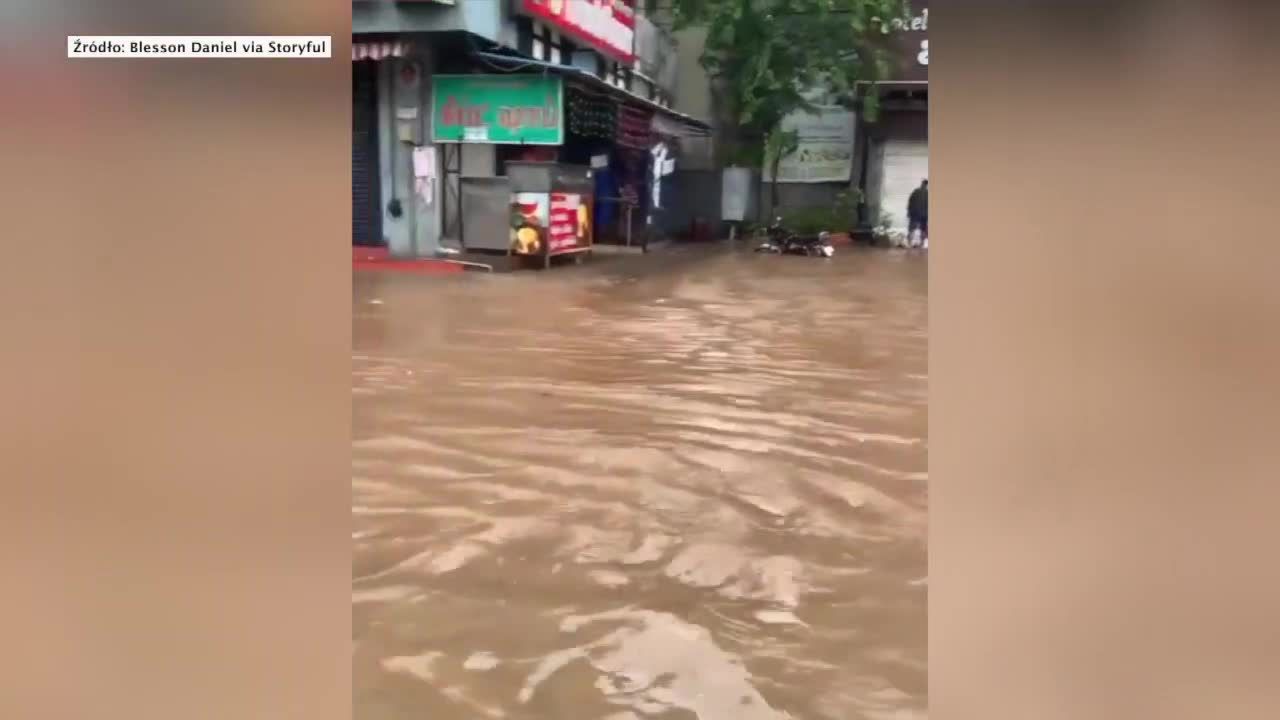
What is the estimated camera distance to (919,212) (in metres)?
0.93

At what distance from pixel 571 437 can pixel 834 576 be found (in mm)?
632

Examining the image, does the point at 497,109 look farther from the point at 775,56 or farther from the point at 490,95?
the point at 775,56

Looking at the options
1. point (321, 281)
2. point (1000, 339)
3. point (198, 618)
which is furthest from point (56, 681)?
point (1000, 339)

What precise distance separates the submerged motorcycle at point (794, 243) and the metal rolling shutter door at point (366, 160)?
56 centimetres

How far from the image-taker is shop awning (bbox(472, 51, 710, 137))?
1.41 m

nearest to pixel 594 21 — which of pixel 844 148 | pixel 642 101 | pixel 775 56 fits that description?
pixel 642 101

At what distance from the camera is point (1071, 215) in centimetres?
80

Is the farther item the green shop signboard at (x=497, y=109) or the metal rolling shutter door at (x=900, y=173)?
the green shop signboard at (x=497, y=109)

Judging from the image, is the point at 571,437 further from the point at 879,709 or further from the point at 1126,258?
the point at 1126,258

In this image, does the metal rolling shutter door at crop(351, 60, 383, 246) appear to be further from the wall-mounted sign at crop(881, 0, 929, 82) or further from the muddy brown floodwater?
the wall-mounted sign at crop(881, 0, 929, 82)

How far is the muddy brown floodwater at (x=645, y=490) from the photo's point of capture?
3.18 ft

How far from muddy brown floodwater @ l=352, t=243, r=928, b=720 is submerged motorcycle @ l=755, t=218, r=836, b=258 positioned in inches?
1.1

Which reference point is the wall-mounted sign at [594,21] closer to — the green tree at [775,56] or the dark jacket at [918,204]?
the green tree at [775,56]

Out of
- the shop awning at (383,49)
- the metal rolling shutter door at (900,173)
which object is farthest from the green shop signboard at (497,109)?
the metal rolling shutter door at (900,173)
